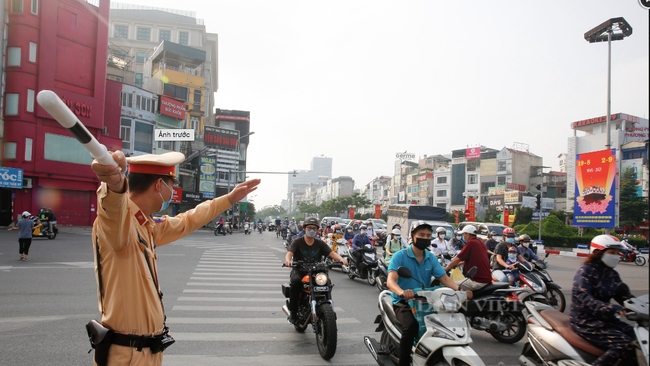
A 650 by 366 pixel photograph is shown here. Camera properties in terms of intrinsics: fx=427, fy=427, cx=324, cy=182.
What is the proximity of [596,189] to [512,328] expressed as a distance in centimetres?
1823

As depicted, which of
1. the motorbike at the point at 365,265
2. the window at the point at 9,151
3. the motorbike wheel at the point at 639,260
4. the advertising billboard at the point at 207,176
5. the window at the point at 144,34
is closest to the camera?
the motorbike at the point at 365,265

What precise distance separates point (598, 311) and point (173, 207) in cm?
4561

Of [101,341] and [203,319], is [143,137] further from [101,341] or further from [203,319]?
[101,341]

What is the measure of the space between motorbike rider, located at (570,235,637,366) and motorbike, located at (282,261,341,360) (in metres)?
2.50

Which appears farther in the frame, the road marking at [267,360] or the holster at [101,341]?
the road marking at [267,360]

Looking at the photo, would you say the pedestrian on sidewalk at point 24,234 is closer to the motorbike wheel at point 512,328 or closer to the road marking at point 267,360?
the road marking at point 267,360

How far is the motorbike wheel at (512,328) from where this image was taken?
232 inches

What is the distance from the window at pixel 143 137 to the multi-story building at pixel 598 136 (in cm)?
4753

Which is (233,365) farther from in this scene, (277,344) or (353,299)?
(353,299)

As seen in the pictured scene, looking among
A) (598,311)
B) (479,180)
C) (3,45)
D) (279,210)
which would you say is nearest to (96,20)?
(3,45)

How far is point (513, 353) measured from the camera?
5457 mm

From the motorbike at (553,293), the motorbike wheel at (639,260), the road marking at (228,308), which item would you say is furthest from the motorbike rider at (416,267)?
the motorbike wheel at (639,260)

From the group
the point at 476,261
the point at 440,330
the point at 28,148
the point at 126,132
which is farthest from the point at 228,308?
the point at 126,132

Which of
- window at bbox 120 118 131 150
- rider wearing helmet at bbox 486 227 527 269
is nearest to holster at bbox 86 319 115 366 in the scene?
rider wearing helmet at bbox 486 227 527 269
